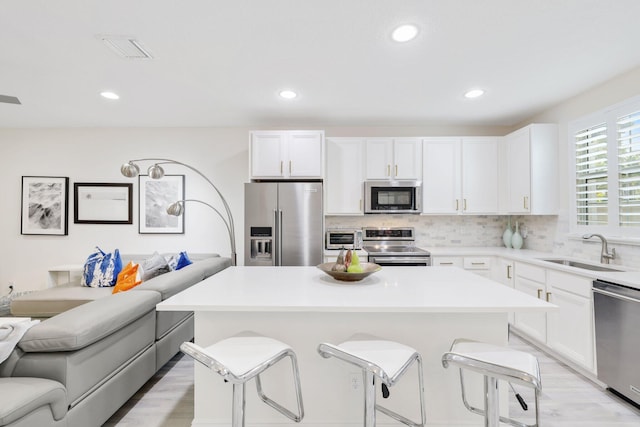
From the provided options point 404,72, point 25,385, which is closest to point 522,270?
point 404,72

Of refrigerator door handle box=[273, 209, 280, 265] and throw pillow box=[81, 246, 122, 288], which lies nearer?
throw pillow box=[81, 246, 122, 288]

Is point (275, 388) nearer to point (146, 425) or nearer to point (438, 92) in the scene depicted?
point (146, 425)

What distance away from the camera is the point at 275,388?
1670 millimetres

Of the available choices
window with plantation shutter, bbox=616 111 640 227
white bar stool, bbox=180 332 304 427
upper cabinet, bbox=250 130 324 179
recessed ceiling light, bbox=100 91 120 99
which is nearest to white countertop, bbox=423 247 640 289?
window with plantation shutter, bbox=616 111 640 227

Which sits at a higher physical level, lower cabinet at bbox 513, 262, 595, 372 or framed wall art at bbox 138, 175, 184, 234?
framed wall art at bbox 138, 175, 184, 234

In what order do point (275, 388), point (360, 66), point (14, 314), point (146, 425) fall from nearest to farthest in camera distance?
point (275, 388)
point (146, 425)
point (360, 66)
point (14, 314)

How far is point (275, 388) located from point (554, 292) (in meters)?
2.49

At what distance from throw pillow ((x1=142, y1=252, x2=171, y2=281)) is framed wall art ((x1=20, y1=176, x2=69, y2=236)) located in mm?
1925

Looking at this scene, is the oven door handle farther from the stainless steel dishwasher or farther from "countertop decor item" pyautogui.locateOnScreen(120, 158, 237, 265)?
"countertop decor item" pyautogui.locateOnScreen(120, 158, 237, 265)

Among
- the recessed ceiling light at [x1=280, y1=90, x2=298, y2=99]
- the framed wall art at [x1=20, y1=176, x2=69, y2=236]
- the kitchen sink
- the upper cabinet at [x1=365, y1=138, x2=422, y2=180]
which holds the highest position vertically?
the recessed ceiling light at [x1=280, y1=90, x2=298, y2=99]

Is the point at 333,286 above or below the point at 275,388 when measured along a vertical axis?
above

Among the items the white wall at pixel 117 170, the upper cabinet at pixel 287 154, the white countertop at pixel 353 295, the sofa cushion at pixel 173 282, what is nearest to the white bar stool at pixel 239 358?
the white countertop at pixel 353 295

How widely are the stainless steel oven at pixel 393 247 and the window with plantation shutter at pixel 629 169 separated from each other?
1689 millimetres

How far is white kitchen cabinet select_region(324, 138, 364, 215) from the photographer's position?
3.73 metres
